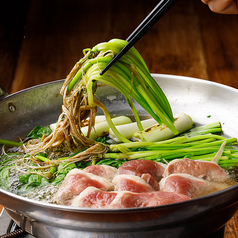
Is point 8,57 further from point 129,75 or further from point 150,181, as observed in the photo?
point 150,181

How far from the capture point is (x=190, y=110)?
96.1 inches

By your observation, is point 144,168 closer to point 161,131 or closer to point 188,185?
point 188,185

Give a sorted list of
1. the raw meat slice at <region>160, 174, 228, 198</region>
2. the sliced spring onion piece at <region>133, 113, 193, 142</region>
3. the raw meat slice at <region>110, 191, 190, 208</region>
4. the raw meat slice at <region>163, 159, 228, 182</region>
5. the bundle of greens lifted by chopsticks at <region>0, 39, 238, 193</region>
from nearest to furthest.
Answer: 1. the raw meat slice at <region>110, 191, 190, 208</region>
2. the raw meat slice at <region>160, 174, 228, 198</region>
3. the raw meat slice at <region>163, 159, 228, 182</region>
4. the bundle of greens lifted by chopsticks at <region>0, 39, 238, 193</region>
5. the sliced spring onion piece at <region>133, 113, 193, 142</region>

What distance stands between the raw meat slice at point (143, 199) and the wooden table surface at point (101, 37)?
2.17 meters

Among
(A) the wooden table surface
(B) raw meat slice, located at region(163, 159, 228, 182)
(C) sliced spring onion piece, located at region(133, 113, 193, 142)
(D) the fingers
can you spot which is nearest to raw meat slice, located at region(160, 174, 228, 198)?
(B) raw meat slice, located at region(163, 159, 228, 182)

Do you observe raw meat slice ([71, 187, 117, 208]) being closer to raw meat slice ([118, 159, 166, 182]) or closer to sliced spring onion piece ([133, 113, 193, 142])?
raw meat slice ([118, 159, 166, 182])

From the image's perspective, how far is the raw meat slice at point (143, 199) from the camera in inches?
53.9

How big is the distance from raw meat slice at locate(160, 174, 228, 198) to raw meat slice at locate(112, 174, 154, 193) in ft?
0.33

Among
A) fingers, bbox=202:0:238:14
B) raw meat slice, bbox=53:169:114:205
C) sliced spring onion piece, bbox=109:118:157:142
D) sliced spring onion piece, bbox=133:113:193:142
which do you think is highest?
fingers, bbox=202:0:238:14

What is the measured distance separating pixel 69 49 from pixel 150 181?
295 cm

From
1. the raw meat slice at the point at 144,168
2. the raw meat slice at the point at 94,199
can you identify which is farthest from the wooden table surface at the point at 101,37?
the raw meat slice at the point at 94,199

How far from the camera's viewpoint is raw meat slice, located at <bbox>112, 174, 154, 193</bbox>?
1.54 m

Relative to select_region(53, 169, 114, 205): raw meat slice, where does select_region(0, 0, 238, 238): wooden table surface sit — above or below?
above

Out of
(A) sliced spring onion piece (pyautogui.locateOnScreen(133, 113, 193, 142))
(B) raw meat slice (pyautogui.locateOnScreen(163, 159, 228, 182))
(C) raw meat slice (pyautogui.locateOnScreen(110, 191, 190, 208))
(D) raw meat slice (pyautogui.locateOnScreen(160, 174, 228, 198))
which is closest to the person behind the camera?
(C) raw meat slice (pyautogui.locateOnScreen(110, 191, 190, 208))
